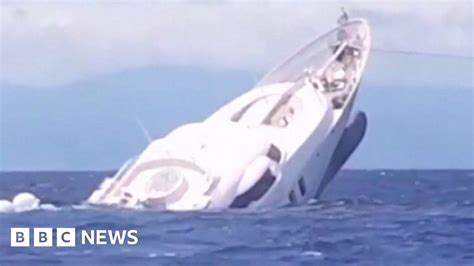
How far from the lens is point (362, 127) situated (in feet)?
25.9

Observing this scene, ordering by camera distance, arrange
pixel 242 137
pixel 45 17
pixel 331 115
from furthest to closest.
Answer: pixel 331 115
pixel 242 137
pixel 45 17

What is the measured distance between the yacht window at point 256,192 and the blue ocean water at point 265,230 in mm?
110

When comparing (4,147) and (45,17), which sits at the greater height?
(45,17)

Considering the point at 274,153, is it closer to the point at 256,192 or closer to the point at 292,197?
the point at 292,197

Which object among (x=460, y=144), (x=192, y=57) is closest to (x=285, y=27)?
(x=192, y=57)

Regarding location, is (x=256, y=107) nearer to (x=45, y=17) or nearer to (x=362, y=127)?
(x=362, y=127)

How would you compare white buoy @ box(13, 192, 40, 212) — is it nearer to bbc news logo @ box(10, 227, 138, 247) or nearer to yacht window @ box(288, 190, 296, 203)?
bbc news logo @ box(10, 227, 138, 247)

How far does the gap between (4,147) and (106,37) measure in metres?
0.61

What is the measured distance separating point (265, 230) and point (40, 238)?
902 mm

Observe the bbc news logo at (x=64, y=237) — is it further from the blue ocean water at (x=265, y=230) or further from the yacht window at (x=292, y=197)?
the yacht window at (x=292, y=197)

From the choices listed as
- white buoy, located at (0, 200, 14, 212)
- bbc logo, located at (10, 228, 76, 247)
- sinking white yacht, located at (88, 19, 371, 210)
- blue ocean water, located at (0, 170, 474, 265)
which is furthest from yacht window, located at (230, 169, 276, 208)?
white buoy, located at (0, 200, 14, 212)

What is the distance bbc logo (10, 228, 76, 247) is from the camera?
7.38 meters

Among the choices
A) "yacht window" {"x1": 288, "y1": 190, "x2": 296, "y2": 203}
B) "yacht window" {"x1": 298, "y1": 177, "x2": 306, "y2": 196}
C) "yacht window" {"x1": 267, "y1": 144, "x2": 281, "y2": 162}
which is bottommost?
"yacht window" {"x1": 288, "y1": 190, "x2": 296, "y2": 203}

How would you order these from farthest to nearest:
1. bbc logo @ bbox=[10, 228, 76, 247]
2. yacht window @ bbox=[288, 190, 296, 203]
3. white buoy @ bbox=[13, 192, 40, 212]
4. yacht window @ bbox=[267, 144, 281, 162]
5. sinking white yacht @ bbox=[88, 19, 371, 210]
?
yacht window @ bbox=[267, 144, 281, 162] → yacht window @ bbox=[288, 190, 296, 203] → sinking white yacht @ bbox=[88, 19, 371, 210] → white buoy @ bbox=[13, 192, 40, 212] → bbc logo @ bbox=[10, 228, 76, 247]
